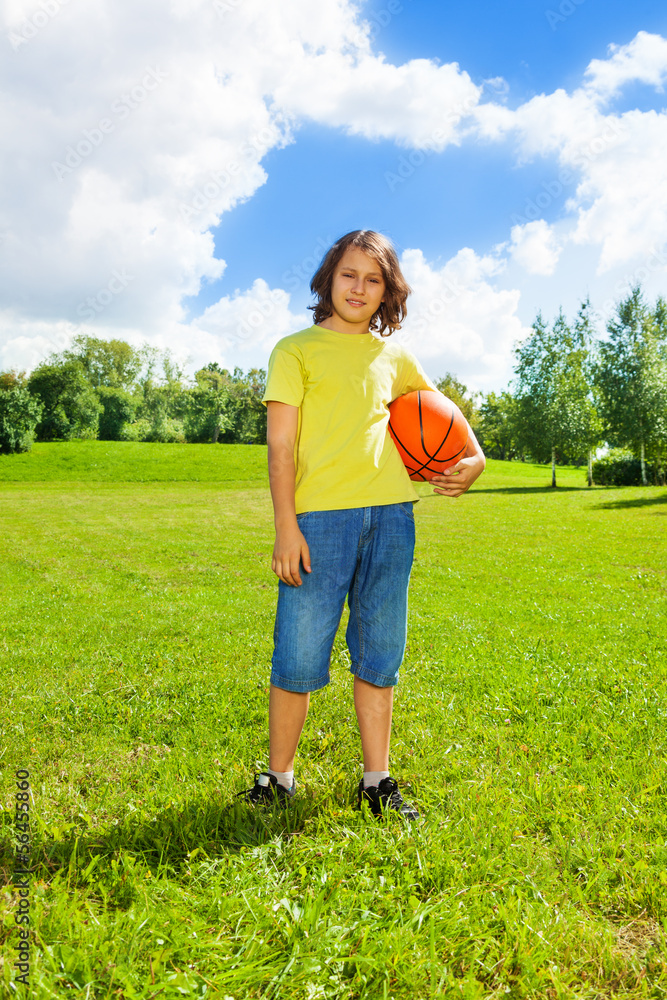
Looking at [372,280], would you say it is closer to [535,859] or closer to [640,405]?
[535,859]

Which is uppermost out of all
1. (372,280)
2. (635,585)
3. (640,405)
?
(640,405)

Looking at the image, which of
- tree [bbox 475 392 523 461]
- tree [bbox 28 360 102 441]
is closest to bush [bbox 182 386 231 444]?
tree [bbox 28 360 102 441]

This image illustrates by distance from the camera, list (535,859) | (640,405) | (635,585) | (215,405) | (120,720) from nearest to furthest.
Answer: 1. (535,859)
2. (120,720)
3. (635,585)
4. (640,405)
5. (215,405)

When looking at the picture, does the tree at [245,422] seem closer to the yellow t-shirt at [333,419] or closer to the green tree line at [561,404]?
the green tree line at [561,404]

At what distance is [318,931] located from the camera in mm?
1891

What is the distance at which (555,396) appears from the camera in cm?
3425

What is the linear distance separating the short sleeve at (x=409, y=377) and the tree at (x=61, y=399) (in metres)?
48.1

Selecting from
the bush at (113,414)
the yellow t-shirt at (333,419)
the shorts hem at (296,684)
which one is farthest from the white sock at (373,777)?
the bush at (113,414)

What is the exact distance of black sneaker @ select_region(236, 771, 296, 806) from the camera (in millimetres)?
2576

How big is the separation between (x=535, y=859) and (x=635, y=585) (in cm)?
678

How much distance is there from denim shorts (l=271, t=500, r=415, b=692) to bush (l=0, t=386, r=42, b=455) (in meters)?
40.1

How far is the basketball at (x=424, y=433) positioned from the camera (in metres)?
2.90

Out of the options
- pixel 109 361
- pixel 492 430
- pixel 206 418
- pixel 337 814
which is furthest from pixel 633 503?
pixel 109 361

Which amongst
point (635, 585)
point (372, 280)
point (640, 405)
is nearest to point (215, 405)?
point (640, 405)
